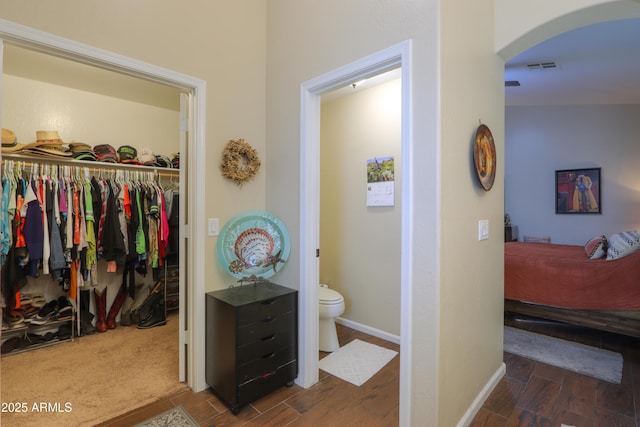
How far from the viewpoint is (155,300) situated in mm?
3334

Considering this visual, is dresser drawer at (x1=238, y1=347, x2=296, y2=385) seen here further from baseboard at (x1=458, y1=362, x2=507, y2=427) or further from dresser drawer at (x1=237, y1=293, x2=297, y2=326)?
baseboard at (x1=458, y1=362, x2=507, y2=427)

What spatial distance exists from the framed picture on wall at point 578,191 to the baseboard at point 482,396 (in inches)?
171

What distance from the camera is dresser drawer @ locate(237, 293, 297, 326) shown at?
1.85 m

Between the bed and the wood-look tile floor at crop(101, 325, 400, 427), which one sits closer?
the wood-look tile floor at crop(101, 325, 400, 427)

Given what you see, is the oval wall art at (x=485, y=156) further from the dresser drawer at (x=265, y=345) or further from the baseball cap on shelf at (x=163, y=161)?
the baseball cap on shelf at (x=163, y=161)

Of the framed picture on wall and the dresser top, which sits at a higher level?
the framed picture on wall

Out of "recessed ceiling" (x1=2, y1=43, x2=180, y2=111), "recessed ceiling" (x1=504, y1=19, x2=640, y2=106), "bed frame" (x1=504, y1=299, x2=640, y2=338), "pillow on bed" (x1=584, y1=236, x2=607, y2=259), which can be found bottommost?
"bed frame" (x1=504, y1=299, x2=640, y2=338)

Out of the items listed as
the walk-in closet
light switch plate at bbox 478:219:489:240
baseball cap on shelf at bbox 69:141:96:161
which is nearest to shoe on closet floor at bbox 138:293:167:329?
the walk-in closet

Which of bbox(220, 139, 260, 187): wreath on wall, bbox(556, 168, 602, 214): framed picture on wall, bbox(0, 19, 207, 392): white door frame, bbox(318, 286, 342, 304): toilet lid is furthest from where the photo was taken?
bbox(556, 168, 602, 214): framed picture on wall

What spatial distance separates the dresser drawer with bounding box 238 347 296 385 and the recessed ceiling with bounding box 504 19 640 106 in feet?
11.3

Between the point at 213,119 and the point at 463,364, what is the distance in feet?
7.27

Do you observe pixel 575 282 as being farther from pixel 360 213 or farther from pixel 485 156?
pixel 360 213

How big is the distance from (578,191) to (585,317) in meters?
3.32

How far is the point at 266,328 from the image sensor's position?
77.5 inches
